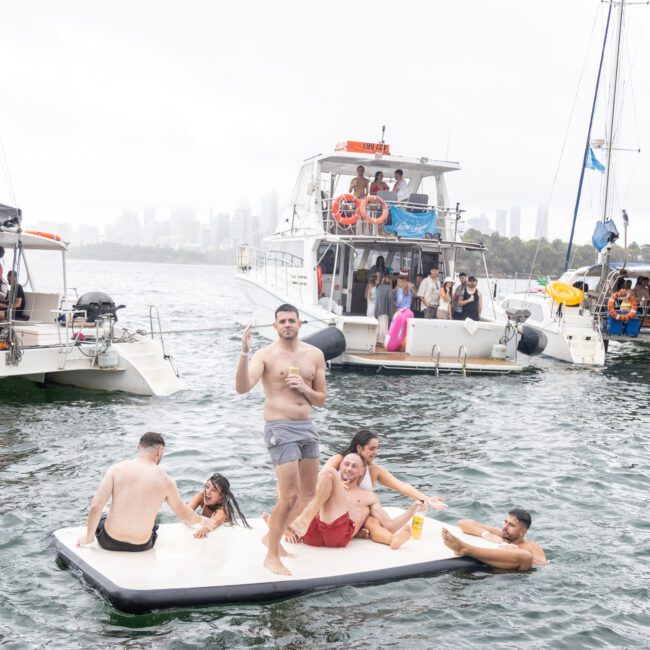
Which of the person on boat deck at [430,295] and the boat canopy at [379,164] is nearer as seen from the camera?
the person on boat deck at [430,295]

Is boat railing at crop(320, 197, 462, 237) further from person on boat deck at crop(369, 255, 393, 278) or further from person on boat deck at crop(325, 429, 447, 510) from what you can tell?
person on boat deck at crop(325, 429, 447, 510)

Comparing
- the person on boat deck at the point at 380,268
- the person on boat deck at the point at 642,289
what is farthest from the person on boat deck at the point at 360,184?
the person on boat deck at the point at 642,289

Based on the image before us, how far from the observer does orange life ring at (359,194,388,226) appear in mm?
18734

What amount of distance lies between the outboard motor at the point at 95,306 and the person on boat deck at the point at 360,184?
7.71 metres

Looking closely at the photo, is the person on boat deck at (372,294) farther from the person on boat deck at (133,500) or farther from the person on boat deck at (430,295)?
the person on boat deck at (133,500)

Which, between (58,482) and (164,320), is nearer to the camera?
(58,482)

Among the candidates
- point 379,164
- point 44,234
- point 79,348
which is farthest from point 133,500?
point 379,164

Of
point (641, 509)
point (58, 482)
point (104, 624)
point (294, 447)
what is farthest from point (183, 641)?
point (641, 509)

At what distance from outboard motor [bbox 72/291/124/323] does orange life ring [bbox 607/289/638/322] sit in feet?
43.3

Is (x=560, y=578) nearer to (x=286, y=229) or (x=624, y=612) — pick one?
(x=624, y=612)

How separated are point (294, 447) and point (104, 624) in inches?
75.1

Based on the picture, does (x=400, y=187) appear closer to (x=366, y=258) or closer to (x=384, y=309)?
(x=366, y=258)

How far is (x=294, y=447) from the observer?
20.8 ft

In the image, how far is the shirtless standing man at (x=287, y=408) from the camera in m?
6.33
